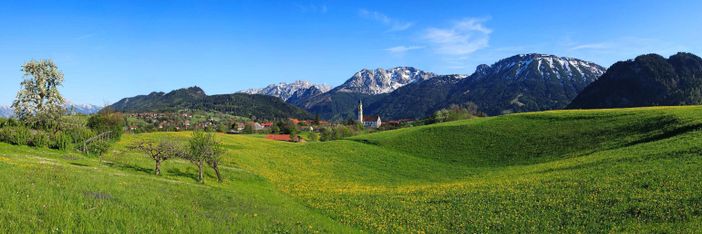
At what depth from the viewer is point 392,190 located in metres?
42.8

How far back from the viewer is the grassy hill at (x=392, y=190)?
18.0 metres

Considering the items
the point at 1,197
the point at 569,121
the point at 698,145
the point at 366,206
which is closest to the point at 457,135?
the point at 569,121

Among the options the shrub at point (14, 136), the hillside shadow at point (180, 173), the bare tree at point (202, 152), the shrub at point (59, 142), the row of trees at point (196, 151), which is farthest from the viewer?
the shrub at point (59, 142)

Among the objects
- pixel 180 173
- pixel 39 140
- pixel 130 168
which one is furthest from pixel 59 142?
pixel 180 173

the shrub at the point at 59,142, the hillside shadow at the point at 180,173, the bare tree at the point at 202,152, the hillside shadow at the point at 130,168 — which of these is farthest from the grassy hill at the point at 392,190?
the shrub at the point at 59,142

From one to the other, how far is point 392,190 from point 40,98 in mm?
57723

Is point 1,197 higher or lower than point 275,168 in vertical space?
higher

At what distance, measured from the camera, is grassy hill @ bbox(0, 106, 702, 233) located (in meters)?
18.0

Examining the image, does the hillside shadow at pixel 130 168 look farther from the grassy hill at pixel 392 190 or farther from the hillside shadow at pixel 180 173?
the hillside shadow at pixel 180 173

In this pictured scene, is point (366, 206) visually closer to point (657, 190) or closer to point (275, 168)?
point (657, 190)

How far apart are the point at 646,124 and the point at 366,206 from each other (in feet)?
178

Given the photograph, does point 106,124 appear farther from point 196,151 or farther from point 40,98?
point 196,151

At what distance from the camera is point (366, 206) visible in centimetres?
3234

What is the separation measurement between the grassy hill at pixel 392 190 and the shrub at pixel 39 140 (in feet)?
8.35
